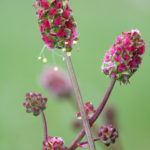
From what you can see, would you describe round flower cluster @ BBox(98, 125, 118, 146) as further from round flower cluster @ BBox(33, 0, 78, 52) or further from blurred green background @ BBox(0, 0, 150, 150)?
blurred green background @ BBox(0, 0, 150, 150)

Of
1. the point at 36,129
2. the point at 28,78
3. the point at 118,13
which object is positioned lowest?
the point at 36,129

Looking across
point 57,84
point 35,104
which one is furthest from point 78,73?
point 35,104

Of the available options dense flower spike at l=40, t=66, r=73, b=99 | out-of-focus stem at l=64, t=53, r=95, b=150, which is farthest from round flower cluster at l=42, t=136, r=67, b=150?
dense flower spike at l=40, t=66, r=73, b=99

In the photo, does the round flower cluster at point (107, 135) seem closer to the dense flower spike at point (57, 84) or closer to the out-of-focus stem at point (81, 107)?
the out-of-focus stem at point (81, 107)

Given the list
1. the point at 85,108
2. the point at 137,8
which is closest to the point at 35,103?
the point at 85,108

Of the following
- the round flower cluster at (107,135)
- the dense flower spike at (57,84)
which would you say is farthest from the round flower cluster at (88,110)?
the dense flower spike at (57,84)

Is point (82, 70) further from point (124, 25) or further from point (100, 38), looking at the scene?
point (124, 25)
